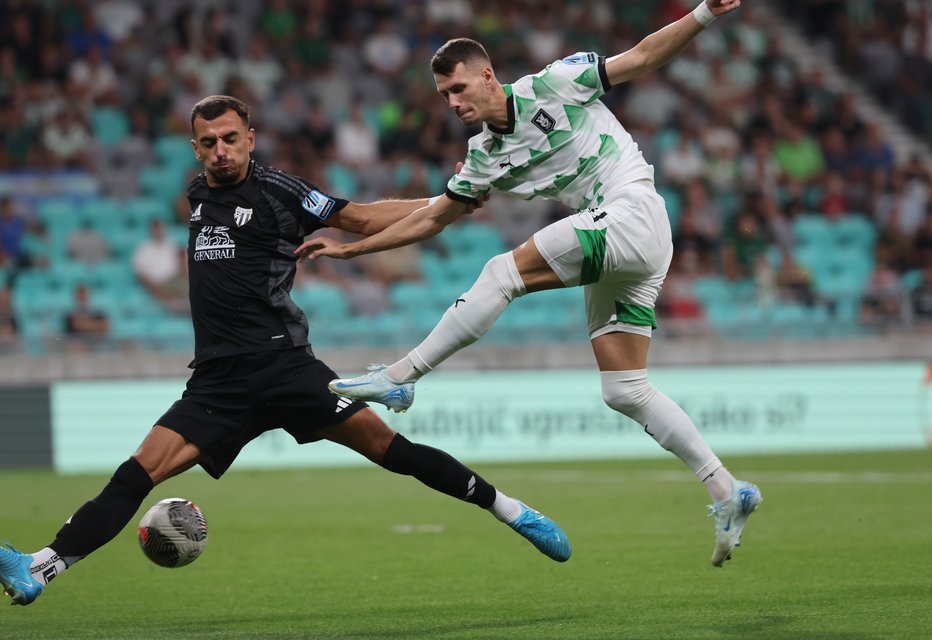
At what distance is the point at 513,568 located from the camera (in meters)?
8.82

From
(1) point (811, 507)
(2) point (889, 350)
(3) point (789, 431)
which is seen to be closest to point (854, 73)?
(2) point (889, 350)

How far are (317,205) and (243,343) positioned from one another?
30.8 inches

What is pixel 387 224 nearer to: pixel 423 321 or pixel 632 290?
pixel 632 290

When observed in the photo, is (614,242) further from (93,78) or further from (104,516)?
(93,78)

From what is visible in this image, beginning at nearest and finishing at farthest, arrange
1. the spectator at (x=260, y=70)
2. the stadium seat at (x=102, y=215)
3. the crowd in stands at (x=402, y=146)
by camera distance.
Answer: the crowd in stands at (x=402, y=146) → the stadium seat at (x=102, y=215) → the spectator at (x=260, y=70)

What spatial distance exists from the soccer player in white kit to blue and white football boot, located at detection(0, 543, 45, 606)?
1.62 meters

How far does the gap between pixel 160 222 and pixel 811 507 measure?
953cm

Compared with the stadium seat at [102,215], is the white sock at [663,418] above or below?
below

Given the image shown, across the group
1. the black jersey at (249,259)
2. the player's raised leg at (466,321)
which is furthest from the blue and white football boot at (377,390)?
the black jersey at (249,259)

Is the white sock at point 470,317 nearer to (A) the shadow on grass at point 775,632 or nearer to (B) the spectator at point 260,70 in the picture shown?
(A) the shadow on grass at point 775,632

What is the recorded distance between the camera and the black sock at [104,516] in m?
6.61

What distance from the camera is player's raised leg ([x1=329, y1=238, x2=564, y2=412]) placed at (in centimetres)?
656

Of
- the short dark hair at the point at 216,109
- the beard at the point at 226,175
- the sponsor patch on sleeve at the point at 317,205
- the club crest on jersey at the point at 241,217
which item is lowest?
the club crest on jersey at the point at 241,217

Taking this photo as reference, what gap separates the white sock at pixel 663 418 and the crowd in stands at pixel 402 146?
10.3 metres
